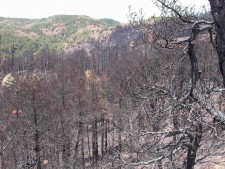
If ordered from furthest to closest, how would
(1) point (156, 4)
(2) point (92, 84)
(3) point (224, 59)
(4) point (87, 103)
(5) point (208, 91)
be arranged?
(2) point (92, 84), (4) point (87, 103), (1) point (156, 4), (5) point (208, 91), (3) point (224, 59)

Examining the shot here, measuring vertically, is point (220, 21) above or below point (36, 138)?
above

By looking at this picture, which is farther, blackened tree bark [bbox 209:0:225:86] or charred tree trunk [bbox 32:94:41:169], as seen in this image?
charred tree trunk [bbox 32:94:41:169]

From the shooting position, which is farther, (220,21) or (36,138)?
(36,138)

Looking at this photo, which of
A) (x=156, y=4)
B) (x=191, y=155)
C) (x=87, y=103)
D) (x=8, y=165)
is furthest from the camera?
(x=87, y=103)

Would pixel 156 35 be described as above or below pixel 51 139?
above

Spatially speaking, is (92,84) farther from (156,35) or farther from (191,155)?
(156,35)

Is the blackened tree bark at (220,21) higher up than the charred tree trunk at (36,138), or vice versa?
the blackened tree bark at (220,21)

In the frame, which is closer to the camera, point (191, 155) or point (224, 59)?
point (224, 59)

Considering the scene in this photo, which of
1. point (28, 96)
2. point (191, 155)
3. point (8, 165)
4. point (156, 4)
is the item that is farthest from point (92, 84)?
point (156, 4)

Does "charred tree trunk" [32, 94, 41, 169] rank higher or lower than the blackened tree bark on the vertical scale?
lower

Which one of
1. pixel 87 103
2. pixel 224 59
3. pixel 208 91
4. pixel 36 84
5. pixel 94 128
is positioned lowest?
pixel 94 128

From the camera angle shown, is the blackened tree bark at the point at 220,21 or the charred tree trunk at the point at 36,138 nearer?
the blackened tree bark at the point at 220,21

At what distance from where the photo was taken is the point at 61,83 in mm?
41000

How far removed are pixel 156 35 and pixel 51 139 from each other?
30.2 m
